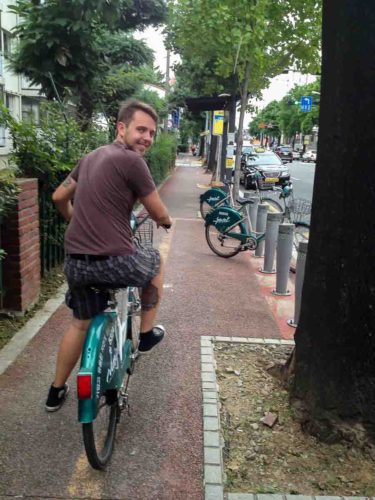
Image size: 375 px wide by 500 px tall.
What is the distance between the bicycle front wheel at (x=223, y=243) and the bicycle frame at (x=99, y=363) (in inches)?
215

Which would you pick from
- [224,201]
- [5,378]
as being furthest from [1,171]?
[224,201]

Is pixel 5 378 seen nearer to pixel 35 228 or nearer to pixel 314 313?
pixel 35 228

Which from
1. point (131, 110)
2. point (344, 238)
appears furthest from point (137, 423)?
point (131, 110)

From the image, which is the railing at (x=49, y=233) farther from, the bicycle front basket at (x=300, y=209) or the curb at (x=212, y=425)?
the bicycle front basket at (x=300, y=209)

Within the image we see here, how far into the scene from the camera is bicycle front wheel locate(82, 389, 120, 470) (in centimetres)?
268

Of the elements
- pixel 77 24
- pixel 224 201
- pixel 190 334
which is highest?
pixel 77 24

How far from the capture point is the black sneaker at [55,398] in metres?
3.33

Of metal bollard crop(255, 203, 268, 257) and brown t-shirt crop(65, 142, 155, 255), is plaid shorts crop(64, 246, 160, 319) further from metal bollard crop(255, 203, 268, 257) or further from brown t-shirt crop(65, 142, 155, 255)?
metal bollard crop(255, 203, 268, 257)

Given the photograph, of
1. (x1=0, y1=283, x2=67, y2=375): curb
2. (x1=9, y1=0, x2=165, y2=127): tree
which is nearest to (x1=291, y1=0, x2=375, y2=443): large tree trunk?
(x1=0, y1=283, x2=67, y2=375): curb

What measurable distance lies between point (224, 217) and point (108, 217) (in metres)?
5.74

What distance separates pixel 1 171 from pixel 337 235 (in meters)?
3.11

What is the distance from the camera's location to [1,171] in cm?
467

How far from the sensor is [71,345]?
306 cm

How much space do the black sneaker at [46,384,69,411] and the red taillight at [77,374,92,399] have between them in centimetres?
90
